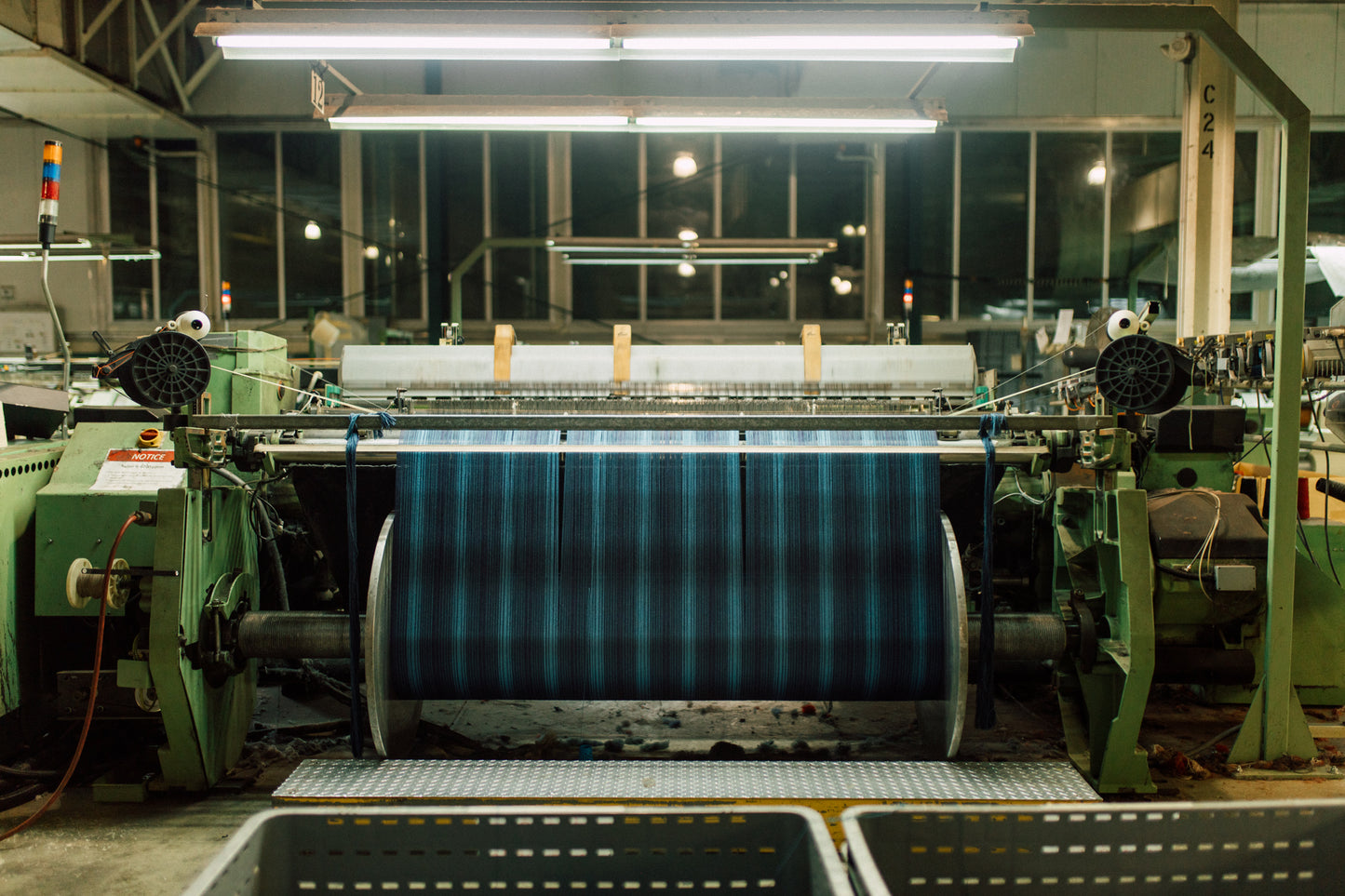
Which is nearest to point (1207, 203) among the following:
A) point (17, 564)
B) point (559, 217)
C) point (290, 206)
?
point (17, 564)

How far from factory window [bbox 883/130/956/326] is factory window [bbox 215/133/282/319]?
7.46 metres

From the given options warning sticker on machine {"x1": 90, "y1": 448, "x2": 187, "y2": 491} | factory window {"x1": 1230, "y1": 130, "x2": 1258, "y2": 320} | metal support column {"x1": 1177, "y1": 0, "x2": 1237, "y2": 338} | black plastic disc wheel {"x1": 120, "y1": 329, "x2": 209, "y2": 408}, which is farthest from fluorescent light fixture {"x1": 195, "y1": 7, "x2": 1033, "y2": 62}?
factory window {"x1": 1230, "y1": 130, "x2": 1258, "y2": 320}

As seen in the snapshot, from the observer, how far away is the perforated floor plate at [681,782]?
2.18 m

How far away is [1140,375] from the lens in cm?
251

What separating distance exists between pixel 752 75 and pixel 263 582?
8797mm

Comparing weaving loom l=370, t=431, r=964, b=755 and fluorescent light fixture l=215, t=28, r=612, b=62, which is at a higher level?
fluorescent light fixture l=215, t=28, r=612, b=62

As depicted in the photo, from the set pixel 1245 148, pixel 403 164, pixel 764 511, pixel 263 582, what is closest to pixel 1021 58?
pixel 1245 148

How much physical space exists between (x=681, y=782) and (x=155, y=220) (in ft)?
36.0

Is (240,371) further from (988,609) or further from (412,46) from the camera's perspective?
(988,609)

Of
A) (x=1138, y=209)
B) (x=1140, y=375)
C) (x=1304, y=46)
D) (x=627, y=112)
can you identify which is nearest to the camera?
(x=1140, y=375)

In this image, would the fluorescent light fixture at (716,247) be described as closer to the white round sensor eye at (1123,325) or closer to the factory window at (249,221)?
the white round sensor eye at (1123,325)

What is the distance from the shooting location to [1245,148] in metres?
9.95

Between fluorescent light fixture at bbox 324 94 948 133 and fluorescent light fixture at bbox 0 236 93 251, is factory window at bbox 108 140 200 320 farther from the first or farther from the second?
fluorescent light fixture at bbox 324 94 948 133

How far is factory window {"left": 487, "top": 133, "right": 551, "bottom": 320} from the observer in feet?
33.6
